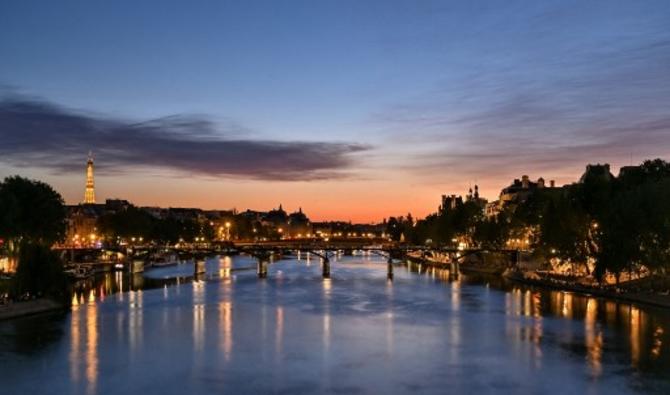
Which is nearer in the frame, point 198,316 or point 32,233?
point 198,316

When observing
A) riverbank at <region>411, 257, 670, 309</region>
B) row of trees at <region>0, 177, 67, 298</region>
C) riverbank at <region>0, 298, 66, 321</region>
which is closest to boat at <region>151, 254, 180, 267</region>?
row of trees at <region>0, 177, 67, 298</region>

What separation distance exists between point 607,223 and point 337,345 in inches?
1230

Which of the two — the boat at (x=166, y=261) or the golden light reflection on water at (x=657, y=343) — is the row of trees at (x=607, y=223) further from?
the boat at (x=166, y=261)

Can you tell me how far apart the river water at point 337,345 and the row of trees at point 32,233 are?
3.71 metres

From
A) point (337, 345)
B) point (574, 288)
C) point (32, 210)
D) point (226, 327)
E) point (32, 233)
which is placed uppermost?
point (32, 210)

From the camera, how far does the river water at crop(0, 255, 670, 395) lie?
115 feet

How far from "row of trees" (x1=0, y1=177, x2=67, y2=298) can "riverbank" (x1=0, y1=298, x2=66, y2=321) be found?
0.99 metres

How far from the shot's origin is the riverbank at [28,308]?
53.4 m

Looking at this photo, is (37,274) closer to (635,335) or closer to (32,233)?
(32,233)

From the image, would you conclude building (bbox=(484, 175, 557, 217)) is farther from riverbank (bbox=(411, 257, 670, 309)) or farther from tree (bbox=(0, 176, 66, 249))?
tree (bbox=(0, 176, 66, 249))

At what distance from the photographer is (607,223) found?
218 feet

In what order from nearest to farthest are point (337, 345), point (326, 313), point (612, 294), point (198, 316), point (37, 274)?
1. point (337, 345)
2. point (198, 316)
3. point (37, 274)
4. point (326, 313)
5. point (612, 294)

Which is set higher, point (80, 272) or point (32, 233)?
point (32, 233)

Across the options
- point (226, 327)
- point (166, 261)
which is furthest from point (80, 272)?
point (226, 327)
